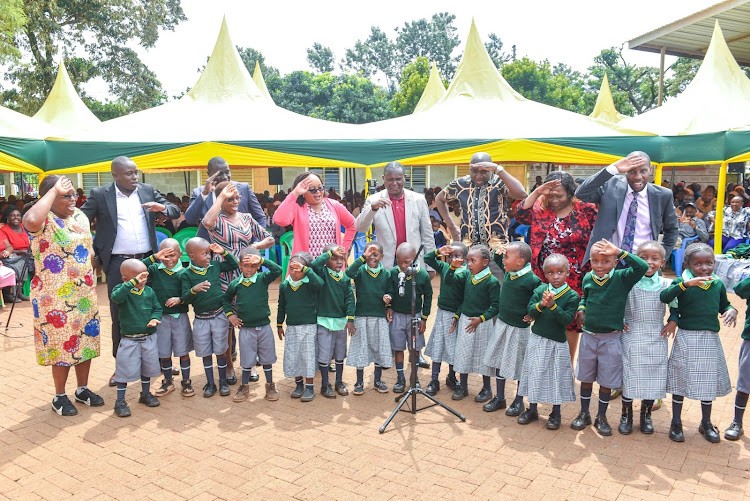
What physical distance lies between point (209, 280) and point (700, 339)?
363 cm

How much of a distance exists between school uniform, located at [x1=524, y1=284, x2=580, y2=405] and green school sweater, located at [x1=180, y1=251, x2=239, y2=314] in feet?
7.99

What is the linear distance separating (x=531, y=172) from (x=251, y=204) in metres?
23.1

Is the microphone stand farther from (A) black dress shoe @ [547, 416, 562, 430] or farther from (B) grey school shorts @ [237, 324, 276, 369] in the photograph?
(B) grey school shorts @ [237, 324, 276, 369]

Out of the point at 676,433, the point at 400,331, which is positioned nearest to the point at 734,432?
the point at 676,433

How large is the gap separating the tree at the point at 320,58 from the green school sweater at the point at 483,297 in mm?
57007

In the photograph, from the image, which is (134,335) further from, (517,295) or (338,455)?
(517,295)

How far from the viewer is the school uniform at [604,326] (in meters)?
3.87

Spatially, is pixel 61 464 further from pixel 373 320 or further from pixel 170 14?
pixel 170 14

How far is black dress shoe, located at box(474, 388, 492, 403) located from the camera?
4602 mm

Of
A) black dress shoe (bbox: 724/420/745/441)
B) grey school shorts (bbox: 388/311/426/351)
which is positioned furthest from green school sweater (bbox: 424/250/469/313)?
black dress shoe (bbox: 724/420/745/441)

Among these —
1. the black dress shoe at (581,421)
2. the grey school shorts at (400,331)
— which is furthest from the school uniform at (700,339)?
the grey school shorts at (400,331)

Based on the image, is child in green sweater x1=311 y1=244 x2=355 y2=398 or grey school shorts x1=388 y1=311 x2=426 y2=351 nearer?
child in green sweater x1=311 y1=244 x2=355 y2=398

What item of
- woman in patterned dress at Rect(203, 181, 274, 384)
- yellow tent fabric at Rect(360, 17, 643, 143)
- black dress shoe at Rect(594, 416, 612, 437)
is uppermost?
yellow tent fabric at Rect(360, 17, 643, 143)

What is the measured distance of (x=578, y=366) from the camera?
404cm
